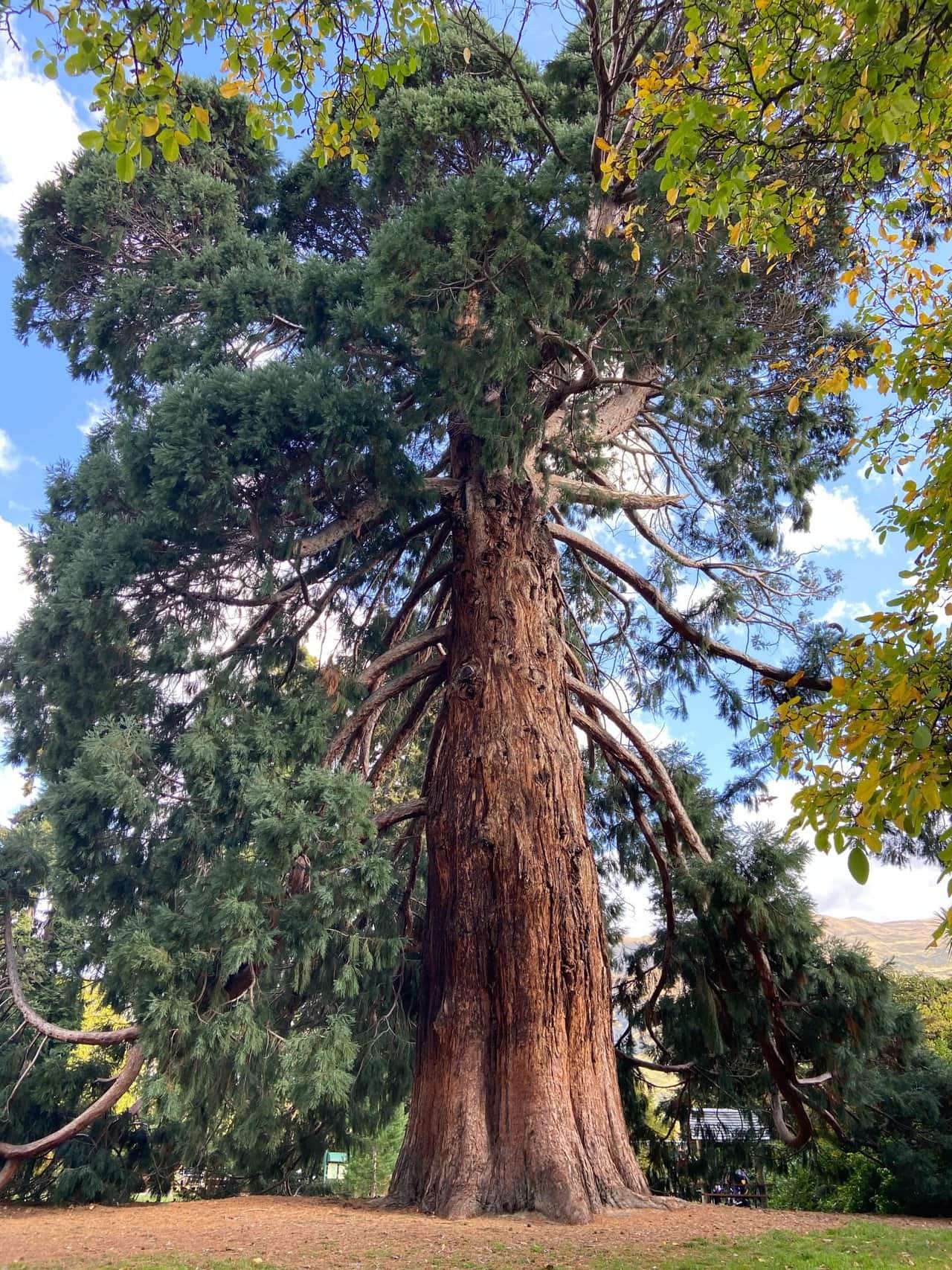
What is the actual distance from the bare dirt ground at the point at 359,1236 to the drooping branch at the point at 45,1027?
1.01 meters

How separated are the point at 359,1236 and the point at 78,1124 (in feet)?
8.97

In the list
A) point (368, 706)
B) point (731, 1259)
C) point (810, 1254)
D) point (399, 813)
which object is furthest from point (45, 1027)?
point (810, 1254)

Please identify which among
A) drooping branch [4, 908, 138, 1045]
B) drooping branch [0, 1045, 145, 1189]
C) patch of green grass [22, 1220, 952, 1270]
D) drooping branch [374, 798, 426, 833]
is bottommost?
patch of green grass [22, 1220, 952, 1270]

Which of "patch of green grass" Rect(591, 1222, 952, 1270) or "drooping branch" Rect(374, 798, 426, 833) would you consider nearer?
"patch of green grass" Rect(591, 1222, 952, 1270)

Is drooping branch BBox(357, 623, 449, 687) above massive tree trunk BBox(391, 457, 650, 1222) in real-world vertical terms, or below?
above

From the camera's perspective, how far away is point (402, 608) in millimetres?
7754

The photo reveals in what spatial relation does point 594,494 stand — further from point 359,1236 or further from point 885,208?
point 359,1236

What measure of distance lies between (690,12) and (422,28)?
1.19 m

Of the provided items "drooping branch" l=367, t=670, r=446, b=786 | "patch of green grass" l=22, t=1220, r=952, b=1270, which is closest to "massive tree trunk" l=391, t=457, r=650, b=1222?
"drooping branch" l=367, t=670, r=446, b=786

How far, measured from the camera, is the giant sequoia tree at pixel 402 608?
16.9ft

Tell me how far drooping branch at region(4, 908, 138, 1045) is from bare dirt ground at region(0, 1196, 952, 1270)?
1014mm

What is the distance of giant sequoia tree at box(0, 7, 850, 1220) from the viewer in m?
5.14

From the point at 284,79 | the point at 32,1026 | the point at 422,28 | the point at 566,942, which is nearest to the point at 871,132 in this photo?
the point at 422,28

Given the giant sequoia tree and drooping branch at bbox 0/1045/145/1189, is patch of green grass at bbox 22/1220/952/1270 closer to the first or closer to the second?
the giant sequoia tree
